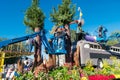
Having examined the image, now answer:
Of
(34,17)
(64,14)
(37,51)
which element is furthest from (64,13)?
(37,51)

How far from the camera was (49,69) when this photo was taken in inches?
905

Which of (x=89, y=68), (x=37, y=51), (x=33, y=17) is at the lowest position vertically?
(x=89, y=68)

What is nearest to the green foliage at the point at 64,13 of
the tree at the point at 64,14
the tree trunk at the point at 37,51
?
the tree at the point at 64,14

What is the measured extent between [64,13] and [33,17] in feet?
13.4

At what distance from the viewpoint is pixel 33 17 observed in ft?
98.7

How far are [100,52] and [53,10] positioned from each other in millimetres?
8225

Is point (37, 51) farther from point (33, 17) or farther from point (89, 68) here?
point (33, 17)

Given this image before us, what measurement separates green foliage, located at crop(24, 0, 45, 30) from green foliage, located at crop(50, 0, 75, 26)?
183cm

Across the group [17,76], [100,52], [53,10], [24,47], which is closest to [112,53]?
[100,52]

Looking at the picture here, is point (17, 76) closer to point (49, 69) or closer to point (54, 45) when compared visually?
point (49, 69)

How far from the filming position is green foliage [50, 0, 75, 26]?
2845 cm

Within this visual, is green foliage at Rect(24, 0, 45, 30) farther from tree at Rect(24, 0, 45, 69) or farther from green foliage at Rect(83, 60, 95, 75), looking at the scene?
green foliage at Rect(83, 60, 95, 75)

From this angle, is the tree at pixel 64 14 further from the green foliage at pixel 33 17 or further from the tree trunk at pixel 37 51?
the tree trunk at pixel 37 51

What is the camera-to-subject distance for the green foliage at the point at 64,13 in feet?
93.4
